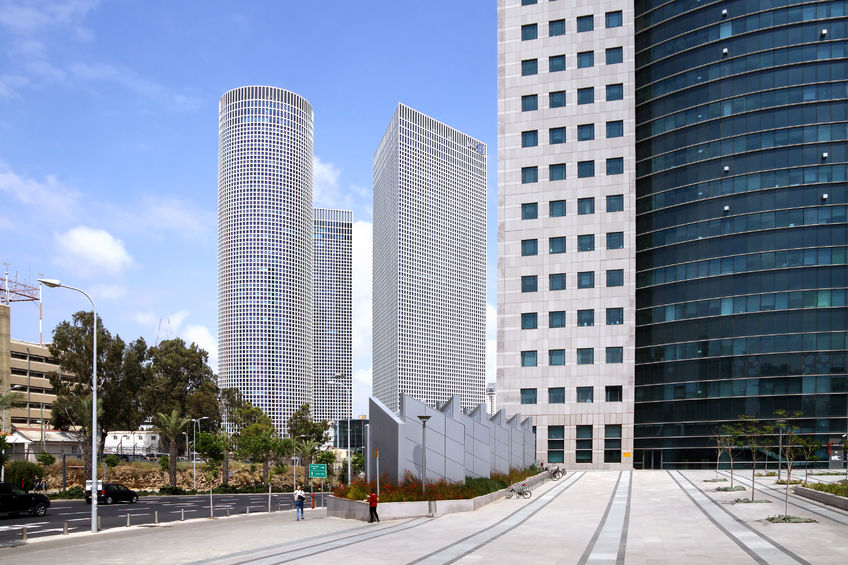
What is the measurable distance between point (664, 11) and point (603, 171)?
18965 millimetres

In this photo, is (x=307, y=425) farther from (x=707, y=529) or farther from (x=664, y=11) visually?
(x=707, y=529)

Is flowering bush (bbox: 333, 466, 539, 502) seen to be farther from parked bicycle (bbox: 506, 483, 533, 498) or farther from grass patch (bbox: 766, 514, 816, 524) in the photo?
grass patch (bbox: 766, 514, 816, 524)

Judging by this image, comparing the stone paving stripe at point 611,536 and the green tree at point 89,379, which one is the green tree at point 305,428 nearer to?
the green tree at point 89,379

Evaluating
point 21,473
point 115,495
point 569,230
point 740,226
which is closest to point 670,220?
point 740,226

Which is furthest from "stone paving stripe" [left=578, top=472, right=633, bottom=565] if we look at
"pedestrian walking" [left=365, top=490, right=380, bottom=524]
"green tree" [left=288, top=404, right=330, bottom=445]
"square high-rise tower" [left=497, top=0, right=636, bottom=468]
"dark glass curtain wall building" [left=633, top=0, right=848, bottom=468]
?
"green tree" [left=288, top=404, right=330, bottom=445]

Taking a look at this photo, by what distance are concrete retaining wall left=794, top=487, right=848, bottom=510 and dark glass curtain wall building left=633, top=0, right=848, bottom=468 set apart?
116 ft

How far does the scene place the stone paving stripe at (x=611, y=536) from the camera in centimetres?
2116

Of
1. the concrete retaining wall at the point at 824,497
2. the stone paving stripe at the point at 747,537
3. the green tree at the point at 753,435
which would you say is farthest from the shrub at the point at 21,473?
the concrete retaining wall at the point at 824,497

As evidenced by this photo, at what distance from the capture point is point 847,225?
7175 centimetres

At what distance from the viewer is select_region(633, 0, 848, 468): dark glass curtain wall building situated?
72.1 metres

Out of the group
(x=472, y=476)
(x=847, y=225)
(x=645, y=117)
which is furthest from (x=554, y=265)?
(x=472, y=476)

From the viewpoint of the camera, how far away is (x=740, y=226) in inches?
2948

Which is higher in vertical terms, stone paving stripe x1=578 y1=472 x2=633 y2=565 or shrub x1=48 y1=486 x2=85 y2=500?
stone paving stripe x1=578 y1=472 x2=633 y2=565

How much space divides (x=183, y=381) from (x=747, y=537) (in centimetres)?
8484
